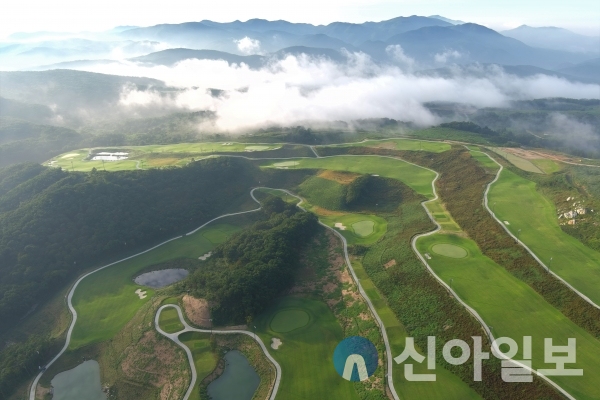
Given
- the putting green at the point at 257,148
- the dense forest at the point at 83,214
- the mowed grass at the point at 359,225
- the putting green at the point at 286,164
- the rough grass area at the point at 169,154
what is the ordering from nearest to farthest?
the dense forest at the point at 83,214 < the mowed grass at the point at 359,225 < the rough grass area at the point at 169,154 < the putting green at the point at 286,164 < the putting green at the point at 257,148

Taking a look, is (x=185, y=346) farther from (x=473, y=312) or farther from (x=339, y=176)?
(x=339, y=176)

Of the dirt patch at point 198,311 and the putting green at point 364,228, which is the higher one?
the putting green at point 364,228

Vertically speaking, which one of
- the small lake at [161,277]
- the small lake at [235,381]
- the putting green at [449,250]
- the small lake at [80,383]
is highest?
the putting green at [449,250]

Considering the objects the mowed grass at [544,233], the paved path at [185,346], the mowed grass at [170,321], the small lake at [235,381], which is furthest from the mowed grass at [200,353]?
the mowed grass at [544,233]

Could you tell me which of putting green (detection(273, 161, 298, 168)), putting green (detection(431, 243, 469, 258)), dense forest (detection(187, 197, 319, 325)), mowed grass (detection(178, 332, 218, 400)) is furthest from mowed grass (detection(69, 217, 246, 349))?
putting green (detection(431, 243, 469, 258))

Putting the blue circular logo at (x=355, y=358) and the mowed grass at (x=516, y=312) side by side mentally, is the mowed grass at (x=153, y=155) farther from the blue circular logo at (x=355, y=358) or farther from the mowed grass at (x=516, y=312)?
the mowed grass at (x=516, y=312)

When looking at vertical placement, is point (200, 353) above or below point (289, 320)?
below

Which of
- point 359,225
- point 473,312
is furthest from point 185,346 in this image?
point 359,225
